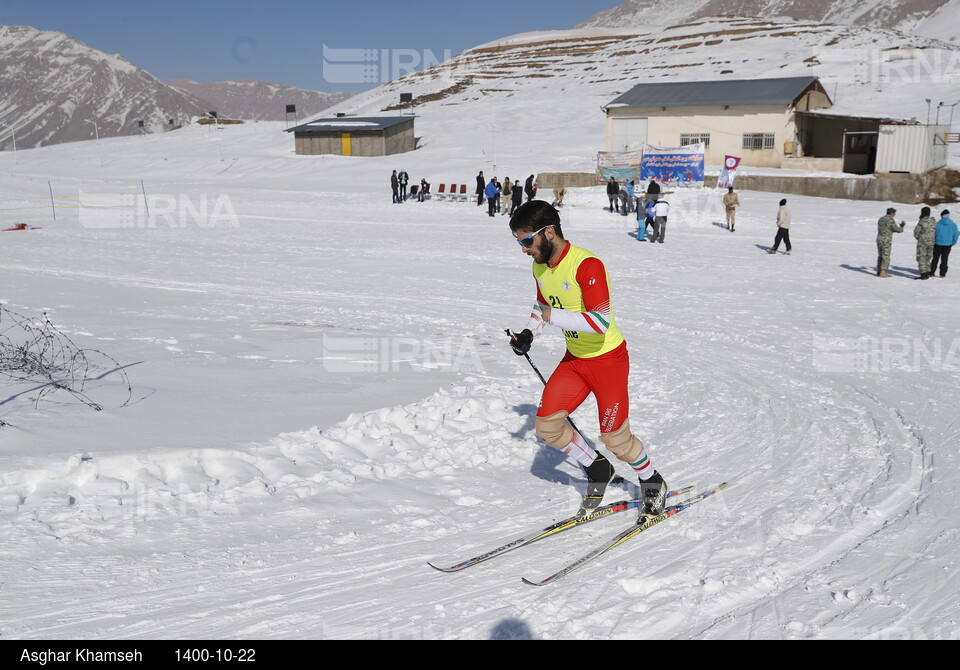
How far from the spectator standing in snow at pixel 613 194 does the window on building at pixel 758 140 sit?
1668cm

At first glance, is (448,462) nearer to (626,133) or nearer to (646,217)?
(646,217)

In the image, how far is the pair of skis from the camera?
13.2 ft

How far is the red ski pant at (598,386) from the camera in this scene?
446 cm

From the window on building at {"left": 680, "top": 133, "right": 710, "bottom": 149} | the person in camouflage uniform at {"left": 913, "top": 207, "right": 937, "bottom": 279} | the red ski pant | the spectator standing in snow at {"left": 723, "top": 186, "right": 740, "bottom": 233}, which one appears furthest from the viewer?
the window on building at {"left": 680, "top": 133, "right": 710, "bottom": 149}

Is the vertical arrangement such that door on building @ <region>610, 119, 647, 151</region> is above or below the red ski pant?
above

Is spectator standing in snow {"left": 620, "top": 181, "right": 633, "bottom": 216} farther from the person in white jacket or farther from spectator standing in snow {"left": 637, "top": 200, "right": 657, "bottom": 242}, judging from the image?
the person in white jacket

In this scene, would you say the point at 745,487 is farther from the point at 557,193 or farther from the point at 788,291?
the point at 557,193

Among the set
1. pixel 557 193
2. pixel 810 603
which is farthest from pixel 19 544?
pixel 557 193

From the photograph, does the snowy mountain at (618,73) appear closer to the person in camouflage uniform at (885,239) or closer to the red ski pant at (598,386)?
the person in camouflage uniform at (885,239)

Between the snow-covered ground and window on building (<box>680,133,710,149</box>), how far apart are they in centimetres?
2649

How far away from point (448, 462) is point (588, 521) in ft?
4.56

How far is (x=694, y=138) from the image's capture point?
3850cm

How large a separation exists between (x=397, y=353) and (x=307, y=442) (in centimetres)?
324

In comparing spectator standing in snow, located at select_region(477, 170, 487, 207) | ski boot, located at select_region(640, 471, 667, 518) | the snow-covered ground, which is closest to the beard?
ski boot, located at select_region(640, 471, 667, 518)
